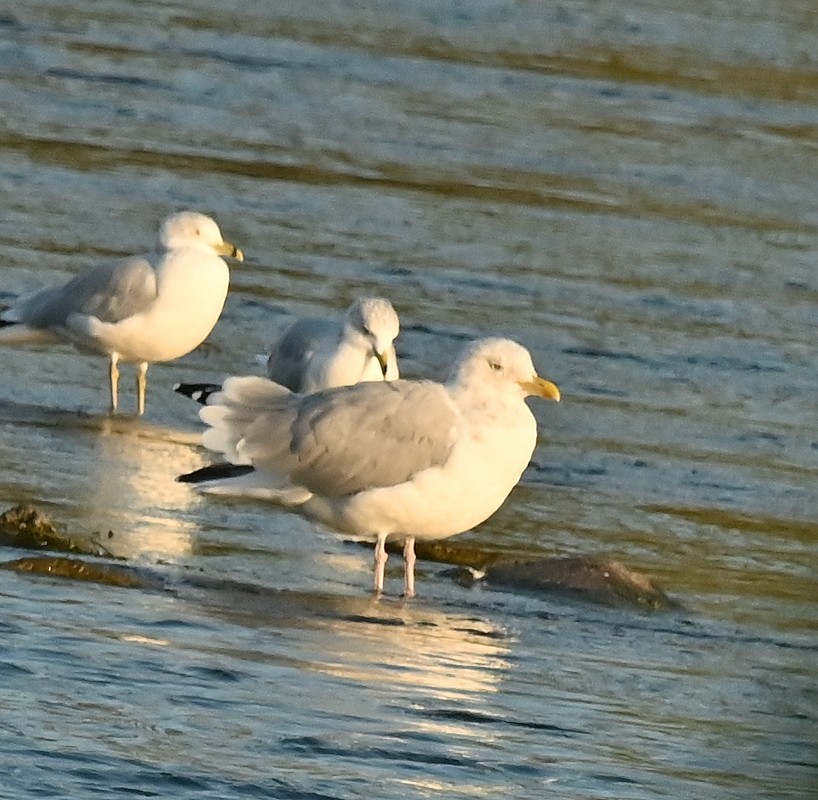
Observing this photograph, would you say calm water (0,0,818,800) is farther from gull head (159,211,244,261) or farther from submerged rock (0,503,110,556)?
gull head (159,211,244,261)

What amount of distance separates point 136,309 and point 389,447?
3.05 meters

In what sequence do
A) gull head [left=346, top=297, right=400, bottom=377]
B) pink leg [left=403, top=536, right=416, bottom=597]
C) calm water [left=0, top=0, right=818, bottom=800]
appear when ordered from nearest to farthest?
calm water [left=0, top=0, right=818, bottom=800] → pink leg [left=403, top=536, right=416, bottom=597] → gull head [left=346, top=297, right=400, bottom=377]

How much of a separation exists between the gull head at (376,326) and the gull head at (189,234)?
5.03ft

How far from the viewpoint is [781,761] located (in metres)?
2.96

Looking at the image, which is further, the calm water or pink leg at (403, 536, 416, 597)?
pink leg at (403, 536, 416, 597)

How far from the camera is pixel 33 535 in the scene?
6.96m

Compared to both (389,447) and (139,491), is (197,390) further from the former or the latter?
(389,447)

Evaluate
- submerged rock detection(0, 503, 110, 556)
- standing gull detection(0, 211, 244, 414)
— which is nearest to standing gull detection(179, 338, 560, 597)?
submerged rock detection(0, 503, 110, 556)

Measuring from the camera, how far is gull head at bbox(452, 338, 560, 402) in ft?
24.2

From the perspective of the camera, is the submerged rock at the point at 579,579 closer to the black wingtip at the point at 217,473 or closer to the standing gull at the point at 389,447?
the standing gull at the point at 389,447

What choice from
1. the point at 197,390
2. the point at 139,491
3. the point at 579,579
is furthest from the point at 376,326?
the point at 579,579

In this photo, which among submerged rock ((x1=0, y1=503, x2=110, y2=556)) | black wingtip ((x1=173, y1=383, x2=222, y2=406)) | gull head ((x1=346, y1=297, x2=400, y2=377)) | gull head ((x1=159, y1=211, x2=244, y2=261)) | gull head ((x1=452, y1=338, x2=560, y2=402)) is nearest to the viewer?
submerged rock ((x1=0, y1=503, x2=110, y2=556))

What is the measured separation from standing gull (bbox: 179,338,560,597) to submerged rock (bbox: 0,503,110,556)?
0.60 meters

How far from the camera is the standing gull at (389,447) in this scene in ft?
23.6
